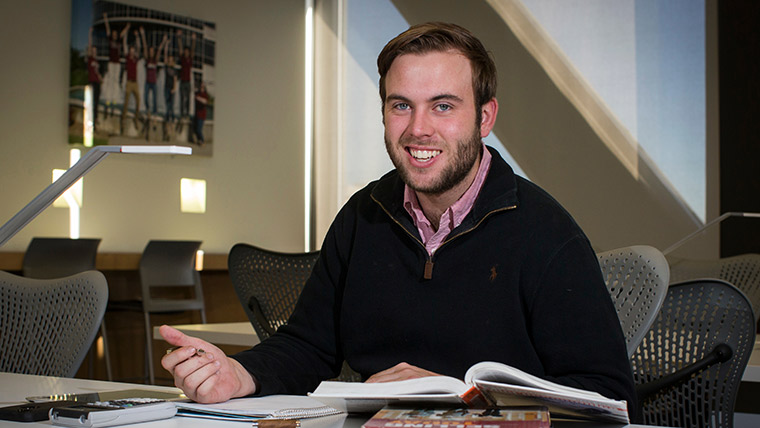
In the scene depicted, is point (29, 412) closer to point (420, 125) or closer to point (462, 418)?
point (462, 418)

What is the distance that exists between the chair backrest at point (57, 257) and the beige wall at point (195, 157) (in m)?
0.39

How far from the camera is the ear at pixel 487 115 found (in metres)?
1.46

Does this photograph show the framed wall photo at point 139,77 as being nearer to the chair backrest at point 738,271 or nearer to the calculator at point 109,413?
the chair backrest at point 738,271

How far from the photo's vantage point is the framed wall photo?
225 inches

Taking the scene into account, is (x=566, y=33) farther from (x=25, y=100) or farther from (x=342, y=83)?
(x=25, y=100)

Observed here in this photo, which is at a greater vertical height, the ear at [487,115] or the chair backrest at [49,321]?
the ear at [487,115]

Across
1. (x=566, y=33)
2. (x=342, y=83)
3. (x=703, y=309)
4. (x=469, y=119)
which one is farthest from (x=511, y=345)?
(x=342, y=83)

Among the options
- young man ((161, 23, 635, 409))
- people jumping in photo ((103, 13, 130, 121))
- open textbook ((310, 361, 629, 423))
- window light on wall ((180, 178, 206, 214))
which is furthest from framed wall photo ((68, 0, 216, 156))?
open textbook ((310, 361, 629, 423))

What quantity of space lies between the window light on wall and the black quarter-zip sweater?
5.04 metres

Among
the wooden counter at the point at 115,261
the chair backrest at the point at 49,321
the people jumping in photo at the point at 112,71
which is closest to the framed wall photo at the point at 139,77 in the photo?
the people jumping in photo at the point at 112,71

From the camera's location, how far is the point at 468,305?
128cm

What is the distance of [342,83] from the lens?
293 inches

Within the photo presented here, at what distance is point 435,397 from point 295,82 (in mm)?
6798

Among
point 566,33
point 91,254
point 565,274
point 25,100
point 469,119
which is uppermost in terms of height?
point 566,33
